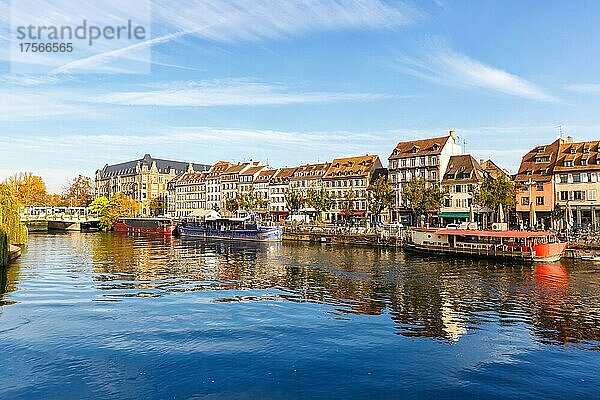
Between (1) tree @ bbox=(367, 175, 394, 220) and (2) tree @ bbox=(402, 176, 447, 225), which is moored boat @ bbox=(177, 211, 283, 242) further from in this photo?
(2) tree @ bbox=(402, 176, 447, 225)

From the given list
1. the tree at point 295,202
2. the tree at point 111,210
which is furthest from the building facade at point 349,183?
the tree at point 111,210

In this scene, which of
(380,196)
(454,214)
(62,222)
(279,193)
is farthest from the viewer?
(62,222)

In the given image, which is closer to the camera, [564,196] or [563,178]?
[564,196]

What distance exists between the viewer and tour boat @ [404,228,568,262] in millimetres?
52812

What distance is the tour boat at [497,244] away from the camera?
173 feet

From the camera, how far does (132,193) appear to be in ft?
614

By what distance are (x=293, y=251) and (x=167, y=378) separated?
51.2m

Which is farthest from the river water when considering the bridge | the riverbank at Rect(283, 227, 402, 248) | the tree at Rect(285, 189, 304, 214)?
the bridge

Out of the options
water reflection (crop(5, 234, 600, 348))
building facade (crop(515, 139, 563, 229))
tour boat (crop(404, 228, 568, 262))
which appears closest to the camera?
water reflection (crop(5, 234, 600, 348))

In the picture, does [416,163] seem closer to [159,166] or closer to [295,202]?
[295,202]

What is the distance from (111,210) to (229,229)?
55.1 meters

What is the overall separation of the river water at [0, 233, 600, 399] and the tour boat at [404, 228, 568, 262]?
226 inches

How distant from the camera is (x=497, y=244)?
185 feet


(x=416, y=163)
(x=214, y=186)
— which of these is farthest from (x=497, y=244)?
(x=214, y=186)
